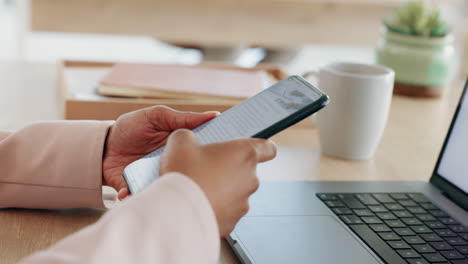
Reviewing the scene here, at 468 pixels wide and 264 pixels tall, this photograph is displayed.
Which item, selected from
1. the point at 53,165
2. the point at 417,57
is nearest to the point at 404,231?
the point at 53,165

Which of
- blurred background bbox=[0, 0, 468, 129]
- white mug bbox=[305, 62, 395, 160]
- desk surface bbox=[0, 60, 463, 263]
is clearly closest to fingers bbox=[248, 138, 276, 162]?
desk surface bbox=[0, 60, 463, 263]

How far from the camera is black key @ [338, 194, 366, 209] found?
→ 672 mm

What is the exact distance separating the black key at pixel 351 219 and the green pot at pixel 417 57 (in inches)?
24.7

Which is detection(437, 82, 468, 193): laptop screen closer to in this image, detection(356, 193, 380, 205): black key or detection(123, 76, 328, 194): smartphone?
detection(356, 193, 380, 205): black key

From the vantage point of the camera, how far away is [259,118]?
0.55 m

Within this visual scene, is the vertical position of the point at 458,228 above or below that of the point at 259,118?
below

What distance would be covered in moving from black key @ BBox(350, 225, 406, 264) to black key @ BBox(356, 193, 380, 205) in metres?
0.07

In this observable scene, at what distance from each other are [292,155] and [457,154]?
23cm

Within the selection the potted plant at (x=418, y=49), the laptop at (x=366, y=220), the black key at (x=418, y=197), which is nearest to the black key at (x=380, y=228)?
the laptop at (x=366, y=220)

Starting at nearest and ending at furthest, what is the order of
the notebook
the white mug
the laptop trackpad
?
the laptop trackpad < the white mug < the notebook

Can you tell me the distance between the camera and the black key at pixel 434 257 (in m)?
0.56

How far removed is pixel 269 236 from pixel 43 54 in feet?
9.51

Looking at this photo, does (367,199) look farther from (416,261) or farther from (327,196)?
(416,261)

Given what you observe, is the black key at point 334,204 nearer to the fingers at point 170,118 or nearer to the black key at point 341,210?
the black key at point 341,210
